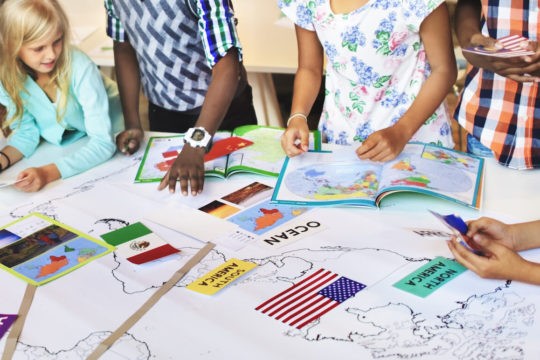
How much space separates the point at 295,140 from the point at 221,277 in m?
0.52

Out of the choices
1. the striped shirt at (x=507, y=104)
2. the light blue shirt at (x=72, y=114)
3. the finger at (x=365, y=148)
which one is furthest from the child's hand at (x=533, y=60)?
the light blue shirt at (x=72, y=114)

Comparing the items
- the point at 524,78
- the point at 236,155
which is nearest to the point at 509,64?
the point at 524,78

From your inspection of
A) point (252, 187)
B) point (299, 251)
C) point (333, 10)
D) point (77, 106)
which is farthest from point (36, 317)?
point (333, 10)

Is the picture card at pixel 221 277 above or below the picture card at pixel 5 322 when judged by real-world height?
above

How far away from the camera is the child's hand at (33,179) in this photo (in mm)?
1488

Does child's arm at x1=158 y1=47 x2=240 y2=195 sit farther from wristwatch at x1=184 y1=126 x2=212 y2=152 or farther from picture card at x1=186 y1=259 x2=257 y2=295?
picture card at x1=186 y1=259 x2=257 y2=295

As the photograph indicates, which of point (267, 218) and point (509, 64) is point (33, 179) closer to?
point (267, 218)

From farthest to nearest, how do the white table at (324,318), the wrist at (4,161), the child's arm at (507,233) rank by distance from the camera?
the wrist at (4,161) → the child's arm at (507,233) → the white table at (324,318)

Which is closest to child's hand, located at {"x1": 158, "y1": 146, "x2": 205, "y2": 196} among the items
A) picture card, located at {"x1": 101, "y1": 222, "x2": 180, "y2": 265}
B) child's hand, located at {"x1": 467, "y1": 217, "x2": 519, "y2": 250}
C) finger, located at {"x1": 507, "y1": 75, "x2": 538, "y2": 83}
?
picture card, located at {"x1": 101, "y1": 222, "x2": 180, "y2": 265}

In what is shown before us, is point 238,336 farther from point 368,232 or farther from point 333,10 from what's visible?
point 333,10

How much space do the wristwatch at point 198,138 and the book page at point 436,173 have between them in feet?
1.39

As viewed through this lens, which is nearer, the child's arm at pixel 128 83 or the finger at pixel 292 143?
the finger at pixel 292 143

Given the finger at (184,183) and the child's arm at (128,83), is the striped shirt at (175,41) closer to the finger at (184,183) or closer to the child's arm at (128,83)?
the child's arm at (128,83)

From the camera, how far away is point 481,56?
137cm
